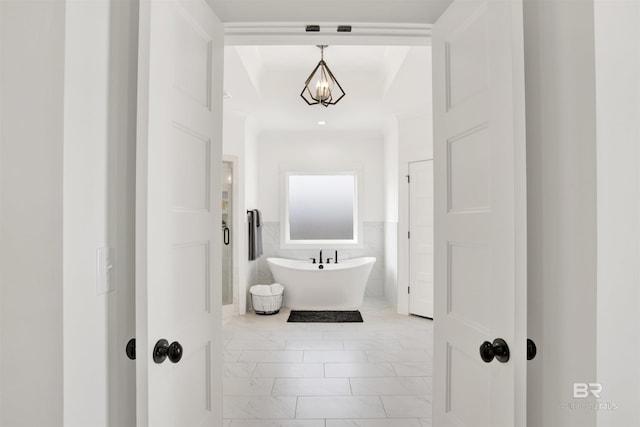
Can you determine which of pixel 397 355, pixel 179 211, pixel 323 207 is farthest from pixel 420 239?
pixel 179 211

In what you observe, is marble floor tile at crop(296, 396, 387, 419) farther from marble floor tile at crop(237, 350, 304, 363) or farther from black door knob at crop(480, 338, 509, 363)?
black door knob at crop(480, 338, 509, 363)

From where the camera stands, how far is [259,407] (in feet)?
7.56

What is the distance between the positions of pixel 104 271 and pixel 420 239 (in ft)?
12.7

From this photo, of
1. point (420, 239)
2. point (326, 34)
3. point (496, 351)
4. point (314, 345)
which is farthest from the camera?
point (420, 239)

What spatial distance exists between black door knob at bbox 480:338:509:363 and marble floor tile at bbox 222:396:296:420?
1.59m

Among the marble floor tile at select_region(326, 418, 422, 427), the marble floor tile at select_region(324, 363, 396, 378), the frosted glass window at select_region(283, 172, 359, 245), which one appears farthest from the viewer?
the frosted glass window at select_region(283, 172, 359, 245)

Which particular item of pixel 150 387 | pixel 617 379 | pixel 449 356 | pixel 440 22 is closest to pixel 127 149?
pixel 150 387

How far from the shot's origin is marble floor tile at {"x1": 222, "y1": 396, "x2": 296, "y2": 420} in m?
2.21

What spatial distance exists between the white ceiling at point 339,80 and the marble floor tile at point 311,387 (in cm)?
258

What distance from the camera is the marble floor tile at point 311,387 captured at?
97.2 inches

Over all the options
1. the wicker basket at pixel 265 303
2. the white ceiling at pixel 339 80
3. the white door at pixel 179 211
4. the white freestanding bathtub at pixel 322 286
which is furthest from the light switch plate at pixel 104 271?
the white freestanding bathtub at pixel 322 286

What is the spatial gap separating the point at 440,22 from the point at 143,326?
1494mm

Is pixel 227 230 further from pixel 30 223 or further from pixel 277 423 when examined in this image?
pixel 30 223

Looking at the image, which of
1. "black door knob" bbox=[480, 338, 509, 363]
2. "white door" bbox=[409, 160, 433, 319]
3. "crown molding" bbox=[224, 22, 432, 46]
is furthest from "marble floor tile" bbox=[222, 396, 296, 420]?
"white door" bbox=[409, 160, 433, 319]
